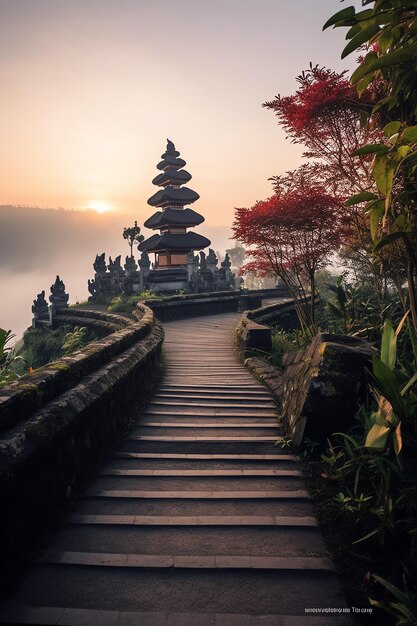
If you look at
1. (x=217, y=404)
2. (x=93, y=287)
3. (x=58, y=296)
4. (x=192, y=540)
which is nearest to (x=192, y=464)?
(x=192, y=540)

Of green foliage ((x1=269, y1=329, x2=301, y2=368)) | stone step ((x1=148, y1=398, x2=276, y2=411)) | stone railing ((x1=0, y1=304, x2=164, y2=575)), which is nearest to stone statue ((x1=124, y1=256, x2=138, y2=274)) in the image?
green foliage ((x1=269, y1=329, x2=301, y2=368))

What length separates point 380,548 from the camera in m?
2.55

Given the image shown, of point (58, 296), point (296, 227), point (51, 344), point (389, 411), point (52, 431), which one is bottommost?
point (51, 344)

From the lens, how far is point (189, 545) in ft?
8.95

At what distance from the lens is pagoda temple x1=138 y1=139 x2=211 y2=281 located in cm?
3112

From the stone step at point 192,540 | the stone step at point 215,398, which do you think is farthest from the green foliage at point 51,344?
the stone step at point 192,540

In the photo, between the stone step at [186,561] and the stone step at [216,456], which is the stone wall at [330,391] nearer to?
the stone step at [216,456]

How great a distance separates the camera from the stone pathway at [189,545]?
2.16 meters

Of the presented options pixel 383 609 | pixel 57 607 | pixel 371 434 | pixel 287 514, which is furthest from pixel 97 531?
pixel 371 434

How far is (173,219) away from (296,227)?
2390cm

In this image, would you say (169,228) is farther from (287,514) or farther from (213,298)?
(287,514)

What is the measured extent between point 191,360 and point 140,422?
12.3 ft

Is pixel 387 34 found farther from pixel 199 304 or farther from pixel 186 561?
pixel 199 304

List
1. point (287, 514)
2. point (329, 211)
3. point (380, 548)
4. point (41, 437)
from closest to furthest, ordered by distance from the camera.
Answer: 1. point (380, 548)
2. point (41, 437)
3. point (287, 514)
4. point (329, 211)
